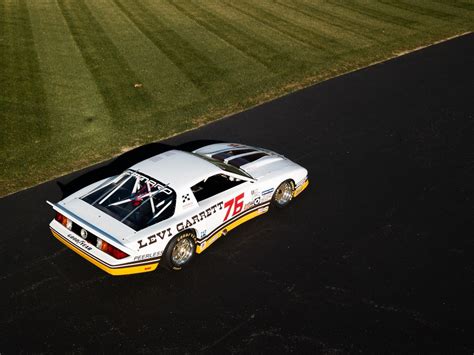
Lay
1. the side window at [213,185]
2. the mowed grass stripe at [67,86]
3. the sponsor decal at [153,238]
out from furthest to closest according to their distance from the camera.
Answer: the mowed grass stripe at [67,86] → the side window at [213,185] → the sponsor decal at [153,238]

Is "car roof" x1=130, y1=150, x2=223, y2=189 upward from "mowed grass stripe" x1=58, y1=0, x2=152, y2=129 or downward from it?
upward

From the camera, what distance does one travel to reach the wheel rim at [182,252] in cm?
835

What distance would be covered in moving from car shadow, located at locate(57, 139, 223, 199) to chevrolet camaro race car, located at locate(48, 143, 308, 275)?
227 centimetres

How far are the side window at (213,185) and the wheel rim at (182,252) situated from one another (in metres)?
0.74

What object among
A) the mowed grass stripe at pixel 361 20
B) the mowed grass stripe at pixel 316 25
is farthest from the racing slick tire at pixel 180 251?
the mowed grass stripe at pixel 361 20

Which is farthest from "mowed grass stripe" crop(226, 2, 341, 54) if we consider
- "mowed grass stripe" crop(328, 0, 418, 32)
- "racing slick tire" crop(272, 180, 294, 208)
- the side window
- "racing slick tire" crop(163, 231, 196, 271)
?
"racing slick tire" crop(163, 231, 196, 271)

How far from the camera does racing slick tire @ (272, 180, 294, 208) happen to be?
32.9 feet

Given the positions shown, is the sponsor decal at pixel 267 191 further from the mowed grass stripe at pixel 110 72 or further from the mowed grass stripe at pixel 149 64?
the mowed grass stripe at pixel 149 64

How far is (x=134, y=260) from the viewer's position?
776 cm

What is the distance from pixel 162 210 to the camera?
8.30 metres

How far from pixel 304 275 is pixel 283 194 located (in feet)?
7.24

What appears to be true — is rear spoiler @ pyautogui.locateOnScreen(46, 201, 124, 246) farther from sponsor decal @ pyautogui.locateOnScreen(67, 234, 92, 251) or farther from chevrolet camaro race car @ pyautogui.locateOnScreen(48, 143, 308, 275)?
sponsor decal @ pyautogui.locateOnScreen(67, 234, 92, 251)

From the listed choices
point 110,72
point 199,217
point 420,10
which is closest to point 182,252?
point 199,217

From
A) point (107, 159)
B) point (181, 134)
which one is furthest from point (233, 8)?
point (107, 159)
